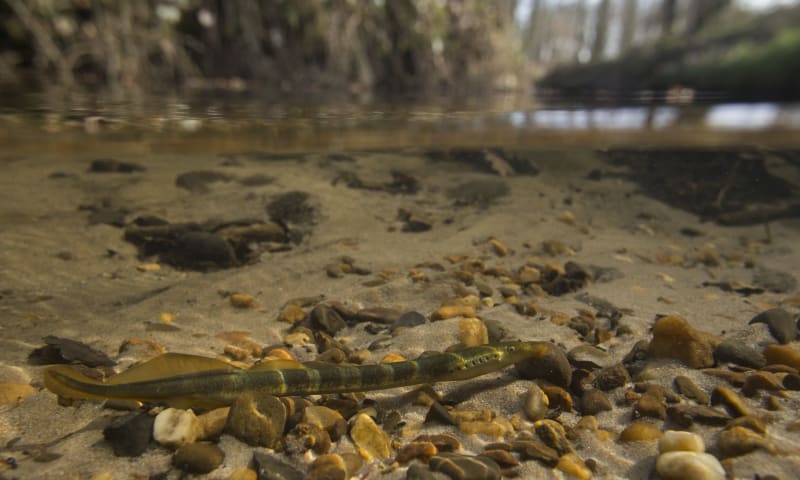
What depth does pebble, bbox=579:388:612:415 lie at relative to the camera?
2326 millimetres

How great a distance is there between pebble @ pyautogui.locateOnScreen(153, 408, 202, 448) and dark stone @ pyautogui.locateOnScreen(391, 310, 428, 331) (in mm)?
1466

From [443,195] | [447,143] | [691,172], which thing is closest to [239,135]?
[443,195]

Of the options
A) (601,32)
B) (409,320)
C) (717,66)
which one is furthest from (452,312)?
(601,32)

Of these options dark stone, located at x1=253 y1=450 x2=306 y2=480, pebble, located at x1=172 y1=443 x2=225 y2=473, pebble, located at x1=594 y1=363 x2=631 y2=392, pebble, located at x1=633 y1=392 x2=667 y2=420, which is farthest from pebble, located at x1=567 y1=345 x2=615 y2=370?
pebble, located at x1=172 y1=443 x2=225 y2=473

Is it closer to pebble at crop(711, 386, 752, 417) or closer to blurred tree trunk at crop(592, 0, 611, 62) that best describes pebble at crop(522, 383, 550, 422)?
pebble at crop(711, 386, 752, 417)

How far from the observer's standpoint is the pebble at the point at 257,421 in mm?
1999

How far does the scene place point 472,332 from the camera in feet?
9.66

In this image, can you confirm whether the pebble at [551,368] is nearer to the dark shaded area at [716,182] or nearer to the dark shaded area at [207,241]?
the dark shaded area at [207,241]

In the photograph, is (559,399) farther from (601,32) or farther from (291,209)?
(601,32)

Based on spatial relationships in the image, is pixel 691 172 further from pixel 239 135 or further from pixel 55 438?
pixel 55 438

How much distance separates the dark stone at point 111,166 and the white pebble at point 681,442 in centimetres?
699

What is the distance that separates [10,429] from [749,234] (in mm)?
8448

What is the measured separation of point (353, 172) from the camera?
7.66m

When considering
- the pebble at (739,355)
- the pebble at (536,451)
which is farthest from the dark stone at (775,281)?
the pebble at (536,451)
